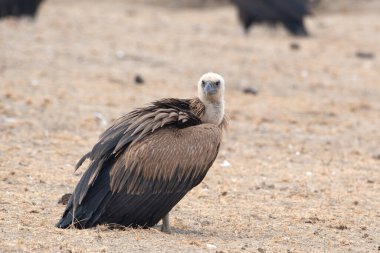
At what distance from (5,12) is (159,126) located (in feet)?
36.3

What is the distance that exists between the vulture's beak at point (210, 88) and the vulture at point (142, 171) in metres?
0.42

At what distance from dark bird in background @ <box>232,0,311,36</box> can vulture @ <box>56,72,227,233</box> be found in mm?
12335

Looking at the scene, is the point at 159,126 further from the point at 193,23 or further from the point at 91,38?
the point at 193,23

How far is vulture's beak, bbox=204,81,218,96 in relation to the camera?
6.77 m

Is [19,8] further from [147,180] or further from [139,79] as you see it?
[147,180]

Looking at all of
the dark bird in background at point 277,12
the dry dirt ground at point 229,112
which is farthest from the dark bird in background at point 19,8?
the dark bird in background at point 277,12

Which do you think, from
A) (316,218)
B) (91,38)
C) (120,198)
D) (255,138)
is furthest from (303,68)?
(120,198)

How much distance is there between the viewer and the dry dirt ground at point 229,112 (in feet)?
21.1

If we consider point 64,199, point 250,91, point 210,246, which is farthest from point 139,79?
point 210,246

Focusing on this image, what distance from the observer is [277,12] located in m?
18.8

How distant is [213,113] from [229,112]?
470 cm

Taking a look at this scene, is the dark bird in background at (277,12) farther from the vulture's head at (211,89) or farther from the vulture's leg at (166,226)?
the vulture's leg at (166,226)

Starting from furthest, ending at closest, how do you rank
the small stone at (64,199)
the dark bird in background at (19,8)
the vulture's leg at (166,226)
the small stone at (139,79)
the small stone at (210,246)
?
A: the dark bird in background at (19,8) → the small stone at (139,79) → the small stone at (64,199) → the vulture's leg at (166,226) → the small stone at (210,246)

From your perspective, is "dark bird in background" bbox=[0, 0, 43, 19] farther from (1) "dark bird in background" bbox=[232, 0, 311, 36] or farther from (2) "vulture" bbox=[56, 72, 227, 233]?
(2) "vulture" bbox=[56, 72, 227, 233]
